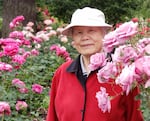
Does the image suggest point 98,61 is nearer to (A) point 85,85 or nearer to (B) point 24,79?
(A) point 85,85

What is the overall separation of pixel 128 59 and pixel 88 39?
0.95 m

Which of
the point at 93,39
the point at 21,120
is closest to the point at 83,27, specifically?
the point at 93,39

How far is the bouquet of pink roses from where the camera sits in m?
1.50

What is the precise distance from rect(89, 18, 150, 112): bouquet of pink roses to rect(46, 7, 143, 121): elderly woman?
76 cm

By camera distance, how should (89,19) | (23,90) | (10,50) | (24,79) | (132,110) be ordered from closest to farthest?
(132,110) → (89,19) → (10,50) → (23,90) → (24,79)

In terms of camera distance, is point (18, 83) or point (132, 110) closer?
point (132, 110)

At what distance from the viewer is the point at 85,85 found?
256cm

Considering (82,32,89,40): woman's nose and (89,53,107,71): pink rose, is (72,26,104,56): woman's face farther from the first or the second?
(89,53,107,71): pink rose

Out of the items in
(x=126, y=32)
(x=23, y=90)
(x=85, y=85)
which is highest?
(x=126, y=32)

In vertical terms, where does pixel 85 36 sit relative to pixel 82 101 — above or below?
above

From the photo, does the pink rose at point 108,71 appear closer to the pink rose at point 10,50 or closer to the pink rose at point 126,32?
the pink rose at point 126,32

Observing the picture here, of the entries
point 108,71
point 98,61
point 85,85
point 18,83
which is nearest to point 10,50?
point 18,83

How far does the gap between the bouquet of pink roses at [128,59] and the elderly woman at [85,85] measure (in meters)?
0.76

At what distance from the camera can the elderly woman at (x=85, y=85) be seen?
241cm
